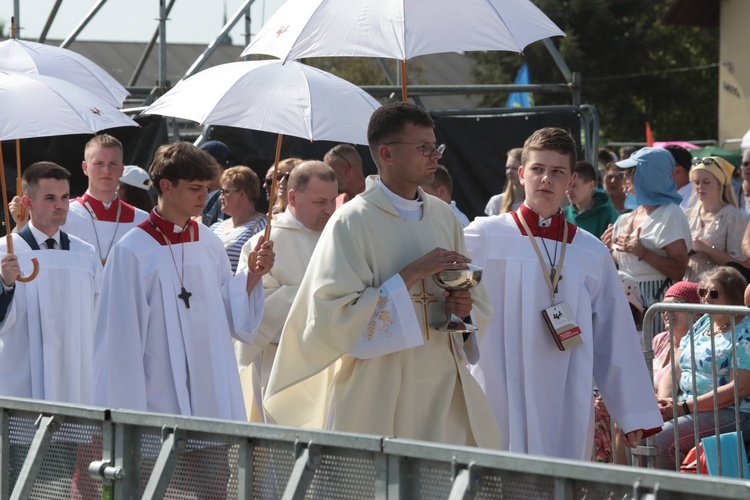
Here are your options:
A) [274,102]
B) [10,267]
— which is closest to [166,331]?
[10,267]

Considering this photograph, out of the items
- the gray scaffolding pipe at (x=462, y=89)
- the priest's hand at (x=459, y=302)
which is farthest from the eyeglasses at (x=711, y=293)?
the gray scaffolding pipe at (x=462, y=89)

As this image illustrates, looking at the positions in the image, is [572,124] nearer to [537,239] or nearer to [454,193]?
[454,193]

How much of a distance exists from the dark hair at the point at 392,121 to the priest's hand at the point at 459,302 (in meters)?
0.66

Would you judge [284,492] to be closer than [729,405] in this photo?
Yes

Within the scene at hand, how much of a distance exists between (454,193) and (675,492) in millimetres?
8483

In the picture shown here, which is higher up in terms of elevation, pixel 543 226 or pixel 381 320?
pixel 543 226

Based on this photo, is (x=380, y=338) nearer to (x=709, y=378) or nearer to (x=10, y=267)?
(x=10, y=267)

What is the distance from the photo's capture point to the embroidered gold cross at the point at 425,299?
4832 mm

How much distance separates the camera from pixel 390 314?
4.63 metres

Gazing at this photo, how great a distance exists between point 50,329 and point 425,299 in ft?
9.28

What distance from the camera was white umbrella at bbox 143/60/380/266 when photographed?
632 centimetres

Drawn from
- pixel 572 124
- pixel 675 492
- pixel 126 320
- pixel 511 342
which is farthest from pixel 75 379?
pixel 572 124

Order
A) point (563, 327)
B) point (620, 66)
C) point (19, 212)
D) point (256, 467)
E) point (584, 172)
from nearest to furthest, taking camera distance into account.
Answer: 1. point (256, 467)
2. point (563, 327)
3. point (19, 212)
4. point (584, 172)
5. point (620, 66)

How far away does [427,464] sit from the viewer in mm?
3271
